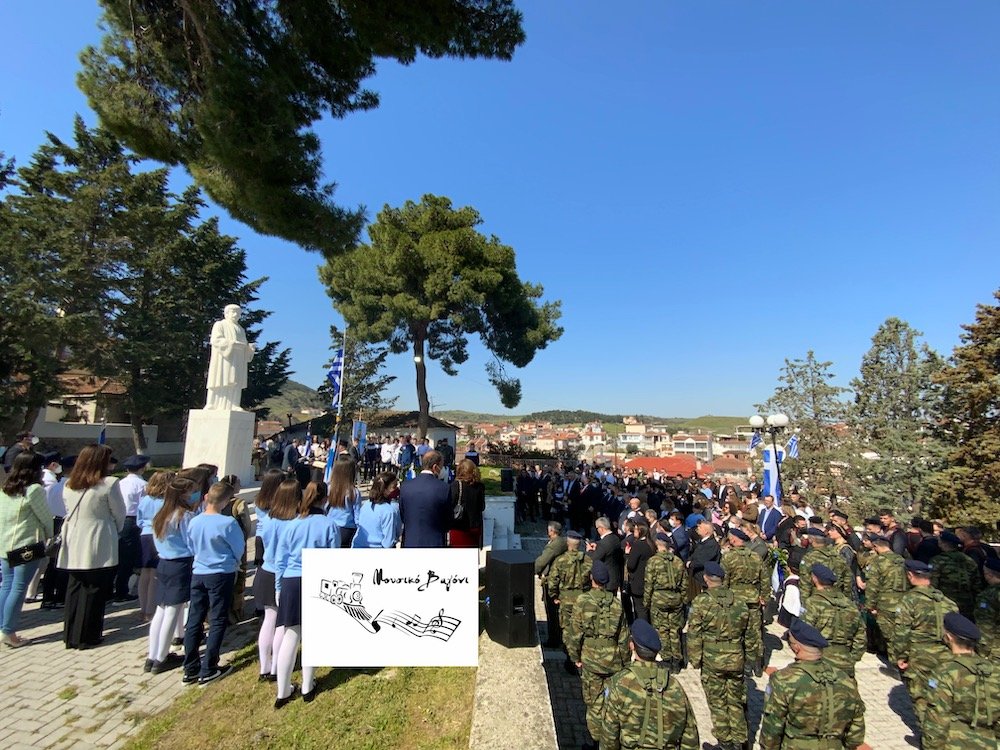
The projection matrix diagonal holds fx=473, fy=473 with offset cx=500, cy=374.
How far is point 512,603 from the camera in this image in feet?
13.3

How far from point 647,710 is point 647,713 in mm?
19

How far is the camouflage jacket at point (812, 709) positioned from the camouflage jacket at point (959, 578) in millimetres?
3982

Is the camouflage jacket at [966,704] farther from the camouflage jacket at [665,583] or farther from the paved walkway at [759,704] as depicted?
the camouflage jacket at [665,583]

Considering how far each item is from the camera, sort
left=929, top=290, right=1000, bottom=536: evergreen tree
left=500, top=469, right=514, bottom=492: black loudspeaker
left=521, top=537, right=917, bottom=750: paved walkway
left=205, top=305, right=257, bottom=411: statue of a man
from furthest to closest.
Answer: left=929, top=290, right=1000, bottom=536: evergreen tree < left=500, top=469, right=514, bottom=492: black loudspeaker < left=205, top=305, right=257, bottom=411: statue of a man < left=521, top=537, right=917, bottom=750: paved walkway

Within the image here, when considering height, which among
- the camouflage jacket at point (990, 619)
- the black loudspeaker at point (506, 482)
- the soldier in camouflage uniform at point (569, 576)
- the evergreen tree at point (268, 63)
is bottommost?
the camouflage jacket at point (990, 619)

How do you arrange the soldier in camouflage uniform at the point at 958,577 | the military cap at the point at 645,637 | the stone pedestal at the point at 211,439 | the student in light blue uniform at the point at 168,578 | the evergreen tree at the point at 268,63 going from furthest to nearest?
the stone pedestal at the point at 211,439 < the evergreen tree at the point at 268,63 < the soldier in camouflage uniform at the point at 958,577 < the student in light blue uniform at the point at 168,578 < the military cap at the point at 645,637

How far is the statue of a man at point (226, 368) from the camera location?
10125 millimetres

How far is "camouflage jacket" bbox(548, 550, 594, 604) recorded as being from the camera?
5.41 m

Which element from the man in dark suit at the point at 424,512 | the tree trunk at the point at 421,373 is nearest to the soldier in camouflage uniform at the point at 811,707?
the man in dark suit at the point at 424,512

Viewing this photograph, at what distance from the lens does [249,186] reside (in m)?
6.90

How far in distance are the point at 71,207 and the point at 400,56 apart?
20.5 m

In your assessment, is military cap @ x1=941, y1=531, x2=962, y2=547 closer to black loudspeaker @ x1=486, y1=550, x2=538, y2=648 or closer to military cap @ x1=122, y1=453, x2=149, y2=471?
black loudspeaker @ x1=486, y1=550, x2=538, y2=648

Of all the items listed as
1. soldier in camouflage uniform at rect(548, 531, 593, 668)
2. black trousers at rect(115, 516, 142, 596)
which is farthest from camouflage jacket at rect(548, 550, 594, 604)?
black trousers at rect(115, 516, 142, 596)

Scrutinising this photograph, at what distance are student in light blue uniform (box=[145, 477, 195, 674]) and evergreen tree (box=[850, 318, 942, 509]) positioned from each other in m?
25.7
